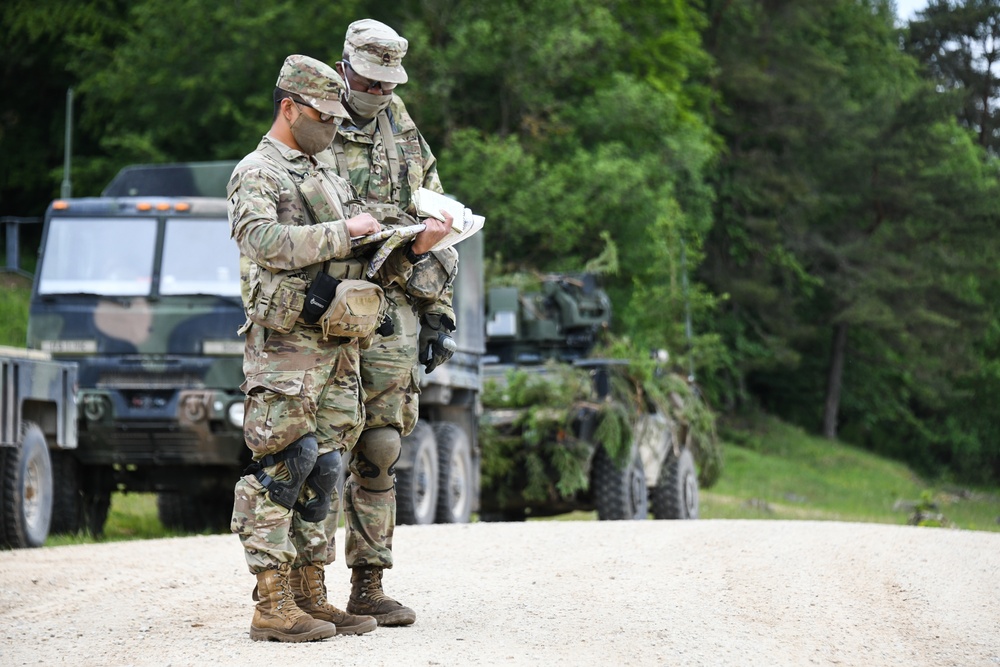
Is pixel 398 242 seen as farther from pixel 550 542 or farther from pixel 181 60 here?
pixel 181 60

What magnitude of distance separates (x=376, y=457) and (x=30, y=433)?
605 centimetres

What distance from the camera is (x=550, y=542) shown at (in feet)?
30.8

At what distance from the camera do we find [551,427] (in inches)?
565

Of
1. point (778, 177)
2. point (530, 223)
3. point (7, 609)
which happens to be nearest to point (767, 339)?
point (778, 177)

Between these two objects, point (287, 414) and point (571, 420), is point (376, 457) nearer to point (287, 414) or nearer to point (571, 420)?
point (287, 414)

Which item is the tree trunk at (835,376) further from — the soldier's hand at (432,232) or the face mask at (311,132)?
the face mask at (311,132)

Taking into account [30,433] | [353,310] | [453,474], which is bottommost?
[453,474]

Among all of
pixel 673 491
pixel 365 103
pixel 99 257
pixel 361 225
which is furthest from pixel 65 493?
pixel 361 225

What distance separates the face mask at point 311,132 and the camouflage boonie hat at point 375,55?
393 mm

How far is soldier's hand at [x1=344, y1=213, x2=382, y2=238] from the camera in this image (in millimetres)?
5609

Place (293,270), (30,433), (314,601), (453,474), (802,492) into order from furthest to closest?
(802,492), (453,474), (30,433), (314,601), (293,270)

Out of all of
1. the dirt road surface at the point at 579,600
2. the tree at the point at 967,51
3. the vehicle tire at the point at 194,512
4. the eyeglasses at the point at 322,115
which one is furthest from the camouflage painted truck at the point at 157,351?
the tree at the point at 967,51

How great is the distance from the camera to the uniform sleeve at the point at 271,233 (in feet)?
18.2

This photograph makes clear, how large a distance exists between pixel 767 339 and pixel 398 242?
3559cm
